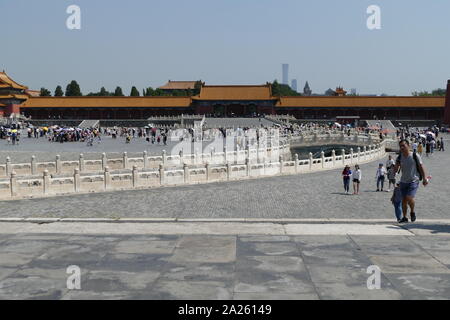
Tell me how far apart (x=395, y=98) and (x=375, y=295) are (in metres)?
78.0

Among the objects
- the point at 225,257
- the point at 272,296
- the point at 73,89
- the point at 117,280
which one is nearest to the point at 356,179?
the point at 225,257

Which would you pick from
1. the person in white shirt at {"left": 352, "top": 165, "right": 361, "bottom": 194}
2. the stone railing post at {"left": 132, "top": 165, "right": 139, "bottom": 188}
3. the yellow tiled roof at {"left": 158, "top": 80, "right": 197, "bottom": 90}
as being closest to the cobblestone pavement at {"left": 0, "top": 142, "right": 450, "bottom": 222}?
the person in white shirt at {"left": 352, "top": 165, "right": 361, "bottom": 194}

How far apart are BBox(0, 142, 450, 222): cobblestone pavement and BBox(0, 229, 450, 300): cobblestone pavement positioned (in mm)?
4456

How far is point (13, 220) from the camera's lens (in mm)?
10766

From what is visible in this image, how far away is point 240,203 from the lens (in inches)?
607

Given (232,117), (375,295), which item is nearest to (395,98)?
(232,117)

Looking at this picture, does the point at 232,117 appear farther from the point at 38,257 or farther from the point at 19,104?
the point at 38,257

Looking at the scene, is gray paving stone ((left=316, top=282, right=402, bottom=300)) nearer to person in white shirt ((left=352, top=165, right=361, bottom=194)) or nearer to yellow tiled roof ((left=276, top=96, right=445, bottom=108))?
person in white shirt ((left=352, top=165, right=361, bottom=194))

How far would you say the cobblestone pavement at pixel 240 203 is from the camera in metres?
13.4

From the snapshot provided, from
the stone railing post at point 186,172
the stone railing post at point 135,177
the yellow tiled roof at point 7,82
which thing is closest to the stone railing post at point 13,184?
the stone railing post at point 135,177

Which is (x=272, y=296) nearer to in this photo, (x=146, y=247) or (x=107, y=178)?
(x=146, y=247)

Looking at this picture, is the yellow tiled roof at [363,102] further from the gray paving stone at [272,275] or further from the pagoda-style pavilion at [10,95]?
the gray paving stone at [272,275]

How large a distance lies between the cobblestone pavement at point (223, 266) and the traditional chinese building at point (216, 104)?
70.6 metres

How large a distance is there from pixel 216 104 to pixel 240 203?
67.3 m
